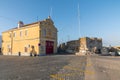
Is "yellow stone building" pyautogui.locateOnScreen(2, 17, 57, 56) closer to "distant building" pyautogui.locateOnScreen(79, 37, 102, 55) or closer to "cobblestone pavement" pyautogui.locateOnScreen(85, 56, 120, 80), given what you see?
"distant building" pyautogui.locateOnScreen(79, 37, 102, 55)

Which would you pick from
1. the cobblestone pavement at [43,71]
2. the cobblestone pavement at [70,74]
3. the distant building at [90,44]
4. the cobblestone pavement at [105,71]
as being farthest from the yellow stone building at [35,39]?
the cobblestone pavement at [70,74]

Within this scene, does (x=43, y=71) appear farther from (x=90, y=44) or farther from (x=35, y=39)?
(x=90, y=44)

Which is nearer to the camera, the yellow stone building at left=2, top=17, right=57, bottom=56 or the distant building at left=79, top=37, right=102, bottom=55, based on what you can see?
the yellow stone building at left=2, top=17, right=57, bottom=56

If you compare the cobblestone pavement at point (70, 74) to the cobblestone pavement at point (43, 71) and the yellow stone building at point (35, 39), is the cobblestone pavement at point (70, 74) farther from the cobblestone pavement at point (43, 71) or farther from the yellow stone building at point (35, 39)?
the yellow stone building at point (35, 39)

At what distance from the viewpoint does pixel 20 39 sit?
3219cm

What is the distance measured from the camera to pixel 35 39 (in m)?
28.3

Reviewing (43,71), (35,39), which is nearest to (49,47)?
(35,39)

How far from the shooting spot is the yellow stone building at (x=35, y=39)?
27.9 m

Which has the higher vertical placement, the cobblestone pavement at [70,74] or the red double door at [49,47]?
the red double door at [49,47]

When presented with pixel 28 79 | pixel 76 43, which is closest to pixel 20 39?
pixel 76 43

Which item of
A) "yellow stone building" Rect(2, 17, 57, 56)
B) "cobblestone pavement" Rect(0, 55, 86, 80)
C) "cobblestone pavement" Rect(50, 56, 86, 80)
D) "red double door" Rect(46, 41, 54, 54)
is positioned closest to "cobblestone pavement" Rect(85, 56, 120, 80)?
"cobblestone pavement" Rect(50, 56, 86, 80)

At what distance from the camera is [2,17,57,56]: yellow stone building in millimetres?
27859

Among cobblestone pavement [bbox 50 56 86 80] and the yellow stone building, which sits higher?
Result: the yellow stone building

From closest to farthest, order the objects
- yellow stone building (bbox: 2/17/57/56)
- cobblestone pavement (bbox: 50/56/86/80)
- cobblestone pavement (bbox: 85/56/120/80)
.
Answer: cobblestone pavement (bbox: 50/56/86/80)
cobblestone pavement (bbox: 85/56/120/80)
yellow stone building (bbox: 2/17/57/56)
